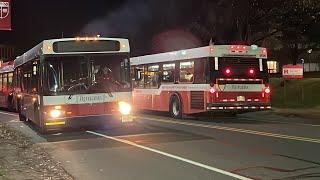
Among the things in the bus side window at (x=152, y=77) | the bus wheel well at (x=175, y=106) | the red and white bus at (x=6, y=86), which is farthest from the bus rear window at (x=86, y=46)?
the red and white bus at (x=6, y=86)

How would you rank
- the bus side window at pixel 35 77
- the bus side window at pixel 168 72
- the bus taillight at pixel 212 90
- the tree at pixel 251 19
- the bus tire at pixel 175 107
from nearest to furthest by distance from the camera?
the bus side window at pixel 35 77
the bus taillight at pixel 212 90
the bus tire at pixel 175 107
the bus side window at pixel 168 72
the tree at pixel 251 19

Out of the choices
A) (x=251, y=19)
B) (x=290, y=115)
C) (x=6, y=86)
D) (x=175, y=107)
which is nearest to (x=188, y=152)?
(x=175, y=107)

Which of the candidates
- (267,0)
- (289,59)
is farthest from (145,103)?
(289,59)

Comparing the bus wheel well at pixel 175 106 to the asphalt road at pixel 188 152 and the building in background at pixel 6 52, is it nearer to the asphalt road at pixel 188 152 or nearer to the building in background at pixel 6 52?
the asphalt road at pixel 188 152

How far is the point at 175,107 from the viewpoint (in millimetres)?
24406

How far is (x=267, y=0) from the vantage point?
114ft

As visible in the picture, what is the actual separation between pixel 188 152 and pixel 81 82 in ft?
16.0

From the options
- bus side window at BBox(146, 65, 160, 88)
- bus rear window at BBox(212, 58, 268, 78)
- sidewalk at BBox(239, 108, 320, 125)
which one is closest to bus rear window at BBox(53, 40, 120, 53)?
bus rear window at BBox(212, 58, 268, 78)

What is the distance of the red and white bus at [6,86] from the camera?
30220 millimetres

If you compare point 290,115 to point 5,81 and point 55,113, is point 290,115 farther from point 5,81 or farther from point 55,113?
point 5,81

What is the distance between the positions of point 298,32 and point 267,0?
21.3 feet

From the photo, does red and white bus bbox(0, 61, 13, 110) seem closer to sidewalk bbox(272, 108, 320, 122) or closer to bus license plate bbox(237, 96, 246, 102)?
bus license plate bbox(237, 96, 246, 102)

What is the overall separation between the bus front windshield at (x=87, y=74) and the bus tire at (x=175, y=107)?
24.5 feet

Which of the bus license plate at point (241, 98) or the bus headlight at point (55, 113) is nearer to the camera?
the bus headlight at point (55, 113)
